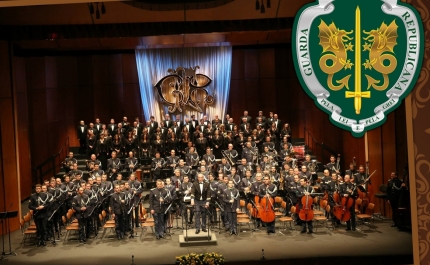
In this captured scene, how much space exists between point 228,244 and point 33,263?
374 centimetres

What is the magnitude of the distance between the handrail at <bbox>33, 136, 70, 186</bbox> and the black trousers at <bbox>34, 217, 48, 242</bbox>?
484cm

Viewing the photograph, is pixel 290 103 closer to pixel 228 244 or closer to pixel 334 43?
pixel 228 244

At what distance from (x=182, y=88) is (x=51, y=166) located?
16.1 feet

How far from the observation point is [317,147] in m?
17.5

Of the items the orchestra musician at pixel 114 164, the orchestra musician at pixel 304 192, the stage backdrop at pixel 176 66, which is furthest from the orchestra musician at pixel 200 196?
the stage backdrop at pixel 176 66

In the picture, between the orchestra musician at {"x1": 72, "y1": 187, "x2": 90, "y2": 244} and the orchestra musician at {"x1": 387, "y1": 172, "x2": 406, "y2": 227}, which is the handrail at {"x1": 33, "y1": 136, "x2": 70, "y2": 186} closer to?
the orchestra musician at {"x1": 72, "y1": 187, "x2": 90, "y2": 244}

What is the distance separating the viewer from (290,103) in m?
19.4

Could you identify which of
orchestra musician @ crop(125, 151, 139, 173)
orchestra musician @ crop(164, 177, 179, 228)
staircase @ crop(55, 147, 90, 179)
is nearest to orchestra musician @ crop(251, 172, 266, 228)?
orchestra musician @ crop(164, 177, 179, 228)

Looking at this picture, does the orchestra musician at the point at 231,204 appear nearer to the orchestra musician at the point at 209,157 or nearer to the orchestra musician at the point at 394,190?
the orchestra musician at the point at 209,157

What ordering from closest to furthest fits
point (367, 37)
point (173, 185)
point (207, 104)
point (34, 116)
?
1. point (367, 37)
2. point (173, 185)
3. point (34, 116)
4. point (207, 104)

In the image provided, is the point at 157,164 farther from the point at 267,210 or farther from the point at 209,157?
the point at 267,210

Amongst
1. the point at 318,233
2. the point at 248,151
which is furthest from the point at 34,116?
the point at 318,233

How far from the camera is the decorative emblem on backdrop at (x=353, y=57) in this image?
4.59m

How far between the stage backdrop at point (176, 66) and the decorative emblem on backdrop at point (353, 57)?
14.2 meters
